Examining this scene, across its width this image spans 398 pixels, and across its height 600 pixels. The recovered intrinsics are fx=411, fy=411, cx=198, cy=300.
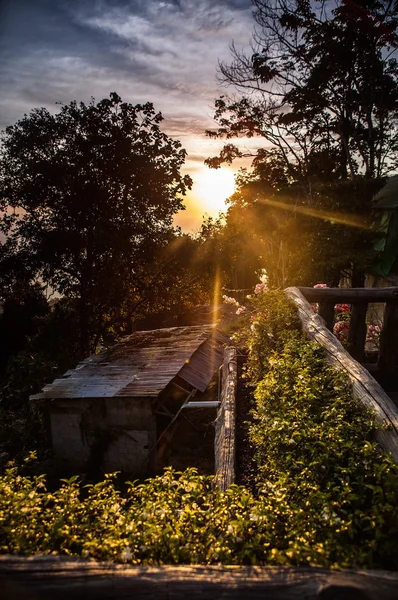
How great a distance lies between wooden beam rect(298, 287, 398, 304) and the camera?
6.86 metres

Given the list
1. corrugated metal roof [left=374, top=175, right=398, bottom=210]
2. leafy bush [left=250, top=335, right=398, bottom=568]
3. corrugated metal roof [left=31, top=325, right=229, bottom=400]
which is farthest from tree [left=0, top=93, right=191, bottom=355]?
leafy bush [left=250, top=335, right=398, bottom=568]

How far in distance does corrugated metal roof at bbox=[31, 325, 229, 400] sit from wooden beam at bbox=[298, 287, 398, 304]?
14.1ft

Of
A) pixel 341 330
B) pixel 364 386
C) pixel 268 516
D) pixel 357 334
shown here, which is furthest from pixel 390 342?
pixel 268 516

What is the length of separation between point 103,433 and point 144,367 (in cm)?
201

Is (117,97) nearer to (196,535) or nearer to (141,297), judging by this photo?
(141,297)

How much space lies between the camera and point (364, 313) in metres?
7.11

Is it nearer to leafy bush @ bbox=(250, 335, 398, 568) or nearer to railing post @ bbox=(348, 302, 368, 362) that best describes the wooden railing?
railing post @ bbox=(348, 302, 368, 362)

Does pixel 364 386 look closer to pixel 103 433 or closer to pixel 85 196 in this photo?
pixel 103 433

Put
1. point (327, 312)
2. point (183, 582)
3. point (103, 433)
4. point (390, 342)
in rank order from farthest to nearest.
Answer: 1. point (103, 433)
2. point (327, 312)
3. point (390, 342)
4. point (183, 582)

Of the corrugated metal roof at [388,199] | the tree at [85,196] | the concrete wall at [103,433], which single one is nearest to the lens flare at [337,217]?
the corrugated metal roof at [388,199]

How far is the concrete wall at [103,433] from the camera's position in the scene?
1035 centimetres

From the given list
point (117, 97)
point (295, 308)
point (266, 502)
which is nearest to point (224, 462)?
point (266, 502)

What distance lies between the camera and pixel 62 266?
18.2 metres

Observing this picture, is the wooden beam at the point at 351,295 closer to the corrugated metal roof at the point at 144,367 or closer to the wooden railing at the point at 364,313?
the wooden railing at the point at 364,313
